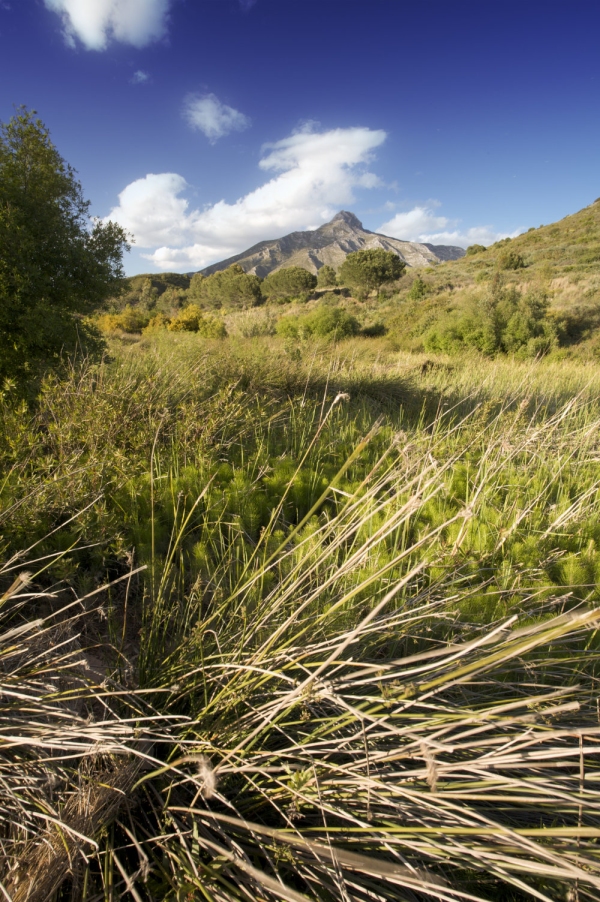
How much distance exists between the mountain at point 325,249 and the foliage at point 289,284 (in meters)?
42.9

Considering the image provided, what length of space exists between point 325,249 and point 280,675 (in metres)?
110

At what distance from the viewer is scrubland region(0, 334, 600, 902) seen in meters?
0.86

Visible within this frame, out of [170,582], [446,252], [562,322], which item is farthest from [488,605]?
[446,252]

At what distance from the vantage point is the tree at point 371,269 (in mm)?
34000

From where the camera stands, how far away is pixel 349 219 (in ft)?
426

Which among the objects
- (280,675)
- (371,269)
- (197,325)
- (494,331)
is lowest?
(280,675)

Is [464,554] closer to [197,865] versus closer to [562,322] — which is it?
[197,865]

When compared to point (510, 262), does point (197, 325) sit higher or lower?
lower

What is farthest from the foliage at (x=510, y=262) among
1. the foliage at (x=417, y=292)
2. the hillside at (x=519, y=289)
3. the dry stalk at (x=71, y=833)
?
the dry stalk at (x=71, y=833)

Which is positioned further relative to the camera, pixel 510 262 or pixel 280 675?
pixel 510 262

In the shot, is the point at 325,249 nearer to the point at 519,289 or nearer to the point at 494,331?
the point at 519,289

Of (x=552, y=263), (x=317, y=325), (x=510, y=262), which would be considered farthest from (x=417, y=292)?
(x=317, y=325)

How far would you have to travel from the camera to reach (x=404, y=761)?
117cm

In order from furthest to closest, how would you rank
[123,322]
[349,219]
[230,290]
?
[349,219] → [230,290] → [123,322]
